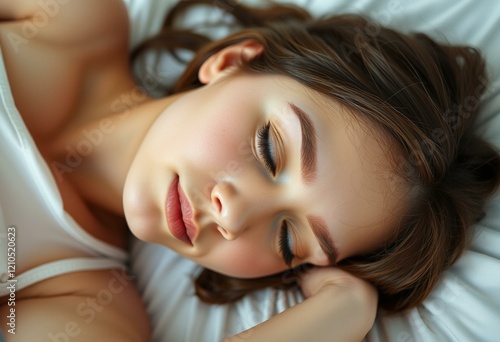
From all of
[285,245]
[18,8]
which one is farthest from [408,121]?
[18,8]

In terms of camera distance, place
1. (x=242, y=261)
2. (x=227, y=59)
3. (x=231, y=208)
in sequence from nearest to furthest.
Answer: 1. (x=231, y=208)
2. (x=242, y=261)
3. (x=227, y=59)

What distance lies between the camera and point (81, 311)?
109cm

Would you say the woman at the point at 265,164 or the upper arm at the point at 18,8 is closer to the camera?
the woman at the point at 265,164

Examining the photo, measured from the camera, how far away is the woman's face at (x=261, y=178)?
3.23ft

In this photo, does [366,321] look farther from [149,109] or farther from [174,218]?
[149,109]

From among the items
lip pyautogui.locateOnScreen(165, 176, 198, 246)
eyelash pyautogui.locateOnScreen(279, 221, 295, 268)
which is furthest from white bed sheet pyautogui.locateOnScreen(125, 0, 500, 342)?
lip pyautogui.locateOnScreen(165, 176, 198, 246)

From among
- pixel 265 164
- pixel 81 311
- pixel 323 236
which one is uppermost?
pixel 265 164

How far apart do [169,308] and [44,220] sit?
0.35 meters

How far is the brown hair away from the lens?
1041 mm

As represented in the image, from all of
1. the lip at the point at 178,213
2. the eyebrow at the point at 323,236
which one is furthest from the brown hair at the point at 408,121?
the lip at the point at 178,213

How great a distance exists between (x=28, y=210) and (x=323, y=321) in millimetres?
676

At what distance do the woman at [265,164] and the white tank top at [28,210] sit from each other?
1cm

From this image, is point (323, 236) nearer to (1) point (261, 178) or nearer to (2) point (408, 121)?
(1) point (261, 178)

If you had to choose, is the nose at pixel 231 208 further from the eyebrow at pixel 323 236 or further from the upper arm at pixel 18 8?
the upper arm at pixel 18 8
